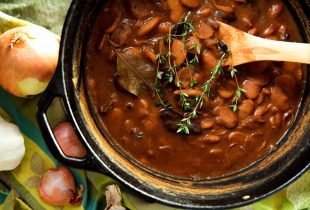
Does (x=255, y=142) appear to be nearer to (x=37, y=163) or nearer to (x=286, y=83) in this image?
(x=286, y=83)

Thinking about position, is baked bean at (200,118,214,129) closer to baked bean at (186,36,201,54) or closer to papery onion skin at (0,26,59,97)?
baked bean at (186,36,201,54)

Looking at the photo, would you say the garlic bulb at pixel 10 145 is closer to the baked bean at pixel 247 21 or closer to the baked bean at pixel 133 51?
the baked bean at pixel 133 51

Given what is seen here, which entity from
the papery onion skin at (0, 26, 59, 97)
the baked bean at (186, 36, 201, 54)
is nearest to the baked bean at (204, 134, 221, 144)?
the baked bean at (186, 36, 201, 54)

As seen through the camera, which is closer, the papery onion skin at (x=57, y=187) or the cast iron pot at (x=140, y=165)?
the cast iron pot at (x=140, y=165)

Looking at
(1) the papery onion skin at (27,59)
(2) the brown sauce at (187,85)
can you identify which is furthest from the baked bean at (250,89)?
(1) the papery onion skin at (27,59)

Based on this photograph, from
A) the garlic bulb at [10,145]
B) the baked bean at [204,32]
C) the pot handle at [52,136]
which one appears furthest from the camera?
the garlic bulb at [10,145]

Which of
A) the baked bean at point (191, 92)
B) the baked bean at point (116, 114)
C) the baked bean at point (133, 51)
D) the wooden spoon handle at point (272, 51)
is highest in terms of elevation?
the wooden spoon handle at point (272, 51)

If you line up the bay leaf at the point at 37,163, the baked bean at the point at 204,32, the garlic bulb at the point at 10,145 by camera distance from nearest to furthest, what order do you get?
the baked bean at the point at 204,32 < the garlic bulb at the point at 10,145 < the bay leaf at the point at 37,163

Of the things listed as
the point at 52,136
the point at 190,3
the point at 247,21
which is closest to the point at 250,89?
the point at 247,21
